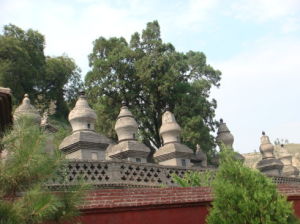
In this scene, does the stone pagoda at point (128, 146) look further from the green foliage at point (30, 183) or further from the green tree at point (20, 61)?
the green tree at point (20, 61)

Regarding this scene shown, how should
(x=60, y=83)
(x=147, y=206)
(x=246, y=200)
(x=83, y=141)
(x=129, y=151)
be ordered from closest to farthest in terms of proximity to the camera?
(x=246, y=200)
(x=147, y=206)
(x=83, y=141)
(x=129, y=151)
(x=60, y=83)

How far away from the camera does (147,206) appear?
7844mm

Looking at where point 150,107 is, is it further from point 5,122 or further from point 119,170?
point 5,122

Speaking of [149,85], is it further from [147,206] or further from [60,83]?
[147,206]

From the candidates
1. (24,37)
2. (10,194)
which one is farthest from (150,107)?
(10,194)

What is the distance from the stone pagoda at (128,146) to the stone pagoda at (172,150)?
3.09ft

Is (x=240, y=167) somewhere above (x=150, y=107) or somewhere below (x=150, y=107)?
below

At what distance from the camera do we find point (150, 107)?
3142 centimetres

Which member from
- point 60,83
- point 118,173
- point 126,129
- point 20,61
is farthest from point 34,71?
point 118,173

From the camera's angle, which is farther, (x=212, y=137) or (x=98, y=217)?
(x=212, y=137)

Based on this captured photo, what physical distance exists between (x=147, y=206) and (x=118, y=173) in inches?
232

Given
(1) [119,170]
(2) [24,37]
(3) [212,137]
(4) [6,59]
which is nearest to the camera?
(1) [119,170]

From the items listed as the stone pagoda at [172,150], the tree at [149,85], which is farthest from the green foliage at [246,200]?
the tree at [149,85]

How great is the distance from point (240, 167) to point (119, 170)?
6.62 metres
